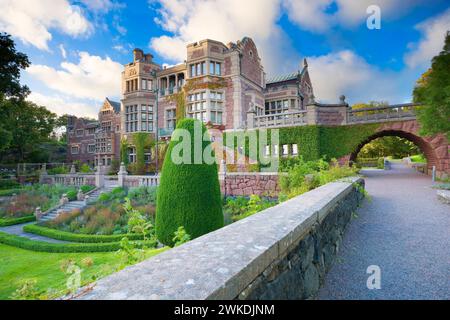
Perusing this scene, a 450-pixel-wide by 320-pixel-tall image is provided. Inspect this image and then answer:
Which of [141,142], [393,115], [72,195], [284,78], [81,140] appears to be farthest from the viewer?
[81,140]

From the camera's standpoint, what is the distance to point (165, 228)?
24.3 ft

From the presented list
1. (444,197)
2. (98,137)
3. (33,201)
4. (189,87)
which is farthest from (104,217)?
(98,137)

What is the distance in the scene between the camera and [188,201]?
7.34 meters

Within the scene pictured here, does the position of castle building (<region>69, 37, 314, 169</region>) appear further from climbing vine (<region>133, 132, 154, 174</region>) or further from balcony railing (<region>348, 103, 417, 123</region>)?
balcony railing (<region>348, 103, 417, 123</region>)

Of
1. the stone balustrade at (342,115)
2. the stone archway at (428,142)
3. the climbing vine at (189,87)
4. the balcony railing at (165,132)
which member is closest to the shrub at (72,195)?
the balcony railing at (165,132)

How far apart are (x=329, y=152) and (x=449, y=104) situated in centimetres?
830

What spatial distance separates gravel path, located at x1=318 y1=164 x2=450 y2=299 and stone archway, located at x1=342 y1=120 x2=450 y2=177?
1107 cm

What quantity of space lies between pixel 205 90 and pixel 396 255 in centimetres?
2232

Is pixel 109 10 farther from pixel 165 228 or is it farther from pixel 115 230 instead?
pixel 115 230

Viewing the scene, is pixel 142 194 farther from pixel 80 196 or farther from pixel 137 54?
pixel 137 54

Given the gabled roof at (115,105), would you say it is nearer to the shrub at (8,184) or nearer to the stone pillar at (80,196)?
the shrub at (8,184)

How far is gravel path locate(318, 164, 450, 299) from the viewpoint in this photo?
3.09 m

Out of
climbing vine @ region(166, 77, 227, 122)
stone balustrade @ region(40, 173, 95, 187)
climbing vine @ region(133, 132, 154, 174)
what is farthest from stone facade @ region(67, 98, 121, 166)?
climbing vine @ region(166, 77, 227, 122)

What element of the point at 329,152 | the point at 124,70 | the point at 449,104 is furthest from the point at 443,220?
the point at 124,70
